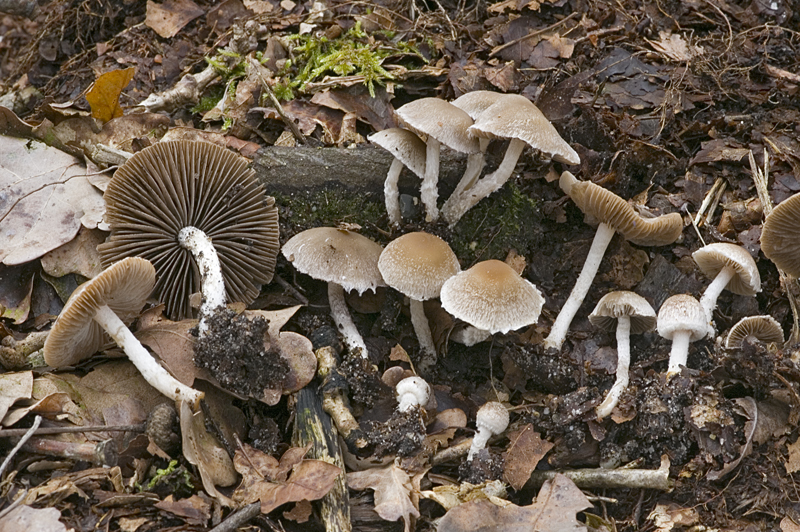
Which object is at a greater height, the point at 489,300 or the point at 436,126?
the point at 436,126

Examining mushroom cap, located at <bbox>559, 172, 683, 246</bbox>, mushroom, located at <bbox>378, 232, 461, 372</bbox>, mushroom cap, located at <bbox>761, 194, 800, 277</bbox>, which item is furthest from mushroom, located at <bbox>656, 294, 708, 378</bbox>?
mushroom, located at <bbox>378, 232, 461, 372</bbox>

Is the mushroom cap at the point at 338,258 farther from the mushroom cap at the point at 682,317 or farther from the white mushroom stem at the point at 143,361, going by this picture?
the mushroom cap at the point at 682,317

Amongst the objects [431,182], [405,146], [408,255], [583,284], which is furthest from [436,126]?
[583,284]

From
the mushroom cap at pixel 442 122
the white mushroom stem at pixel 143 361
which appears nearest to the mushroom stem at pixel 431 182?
the mushroom cap at pixel 442 122

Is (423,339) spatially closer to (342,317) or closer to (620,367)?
(342,317)

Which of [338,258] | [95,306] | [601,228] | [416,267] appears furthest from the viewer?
[601,228]
